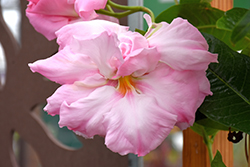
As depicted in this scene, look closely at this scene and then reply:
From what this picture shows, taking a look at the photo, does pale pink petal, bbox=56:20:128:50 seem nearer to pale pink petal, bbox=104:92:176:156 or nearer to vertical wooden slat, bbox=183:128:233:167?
pale pink petal, bbox=104:92:176:156

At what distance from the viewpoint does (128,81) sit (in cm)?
16

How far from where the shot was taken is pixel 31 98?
71 cm

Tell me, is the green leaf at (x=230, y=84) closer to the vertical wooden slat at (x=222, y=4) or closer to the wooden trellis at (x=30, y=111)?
the vertical wooden slat at (x=222, y=4)

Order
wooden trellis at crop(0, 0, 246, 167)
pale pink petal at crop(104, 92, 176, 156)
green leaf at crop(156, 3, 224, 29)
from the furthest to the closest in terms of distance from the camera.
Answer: wooden trellis at crop(0, 0, 246, 167), green leaf at crop(156, 3, 224, 29), pale pink petal at crop(104, 92, 176, 156)

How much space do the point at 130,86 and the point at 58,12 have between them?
0.26ft

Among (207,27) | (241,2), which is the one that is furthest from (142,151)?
(241,2)

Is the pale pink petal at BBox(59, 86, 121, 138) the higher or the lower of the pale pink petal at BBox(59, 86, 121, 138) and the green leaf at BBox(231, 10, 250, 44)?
the lower

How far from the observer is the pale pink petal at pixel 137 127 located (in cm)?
13

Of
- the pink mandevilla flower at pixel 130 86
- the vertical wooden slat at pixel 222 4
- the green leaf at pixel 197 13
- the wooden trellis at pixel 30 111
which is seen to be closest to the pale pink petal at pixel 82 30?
the pink mandevilla flower at pixel 130 86

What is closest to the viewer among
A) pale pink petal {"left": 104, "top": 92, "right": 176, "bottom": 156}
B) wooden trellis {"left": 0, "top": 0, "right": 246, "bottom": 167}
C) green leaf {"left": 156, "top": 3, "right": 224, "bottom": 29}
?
pale pink petal {"left": 104, "top": 92, "right": 176, "bottom": 156}

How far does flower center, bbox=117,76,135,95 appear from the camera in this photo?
0.15m

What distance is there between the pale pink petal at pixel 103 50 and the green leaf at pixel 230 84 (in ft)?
0.24

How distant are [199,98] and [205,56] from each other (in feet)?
0.08

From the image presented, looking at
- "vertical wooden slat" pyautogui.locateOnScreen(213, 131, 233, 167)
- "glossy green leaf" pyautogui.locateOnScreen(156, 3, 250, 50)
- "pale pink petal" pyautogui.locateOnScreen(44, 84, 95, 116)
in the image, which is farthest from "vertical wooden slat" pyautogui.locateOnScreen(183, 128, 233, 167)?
"pale pink petal" pyautogui.locateOnScreen(44, 84, 95, 116)
